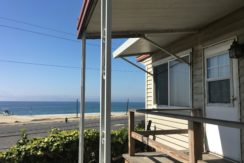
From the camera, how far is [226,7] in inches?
195

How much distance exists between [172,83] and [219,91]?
237cm

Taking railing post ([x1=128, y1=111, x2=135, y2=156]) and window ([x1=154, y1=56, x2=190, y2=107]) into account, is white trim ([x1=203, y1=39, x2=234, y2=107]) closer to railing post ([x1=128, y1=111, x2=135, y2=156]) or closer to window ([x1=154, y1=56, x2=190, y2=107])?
window ([x1=154, y1=56, x2=190, y2=107])

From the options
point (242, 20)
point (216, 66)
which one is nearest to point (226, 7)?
point (242, 20)

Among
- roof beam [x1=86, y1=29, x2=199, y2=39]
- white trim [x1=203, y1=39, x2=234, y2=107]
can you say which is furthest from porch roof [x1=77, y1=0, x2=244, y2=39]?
Answer: white trim [x1=203, y1=39, x2=234, y2=107]

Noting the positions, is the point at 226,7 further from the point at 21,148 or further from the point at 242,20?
the point at 21,148

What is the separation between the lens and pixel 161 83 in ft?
29.1

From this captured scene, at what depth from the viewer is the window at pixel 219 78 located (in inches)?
212

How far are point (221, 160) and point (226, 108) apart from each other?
0.86 m

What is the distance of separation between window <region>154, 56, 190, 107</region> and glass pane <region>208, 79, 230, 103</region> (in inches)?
39.7

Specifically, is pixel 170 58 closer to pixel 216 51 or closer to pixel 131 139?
pixel 216 51

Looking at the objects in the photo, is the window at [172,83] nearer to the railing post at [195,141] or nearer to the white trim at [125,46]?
the white trim at [125,46]

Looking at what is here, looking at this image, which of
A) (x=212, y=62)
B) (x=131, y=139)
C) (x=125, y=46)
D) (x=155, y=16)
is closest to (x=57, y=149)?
(x=131, y=139)

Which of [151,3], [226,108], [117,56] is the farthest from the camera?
[117,56]

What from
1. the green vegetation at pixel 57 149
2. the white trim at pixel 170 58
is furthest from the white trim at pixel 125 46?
the green vegetation at pixel 57 149
